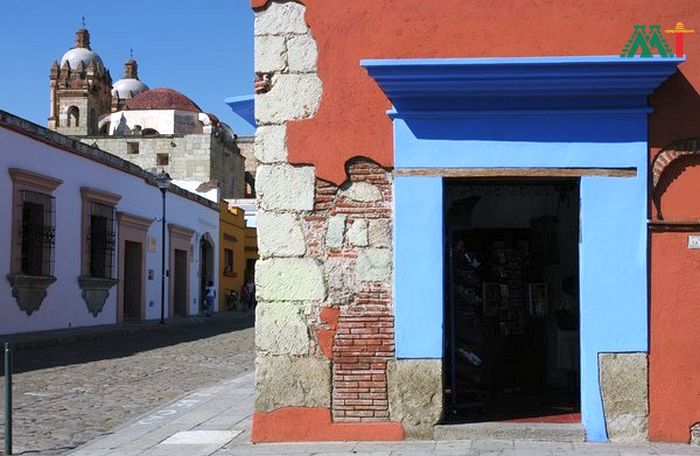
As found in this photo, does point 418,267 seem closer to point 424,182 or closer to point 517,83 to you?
point 424,182

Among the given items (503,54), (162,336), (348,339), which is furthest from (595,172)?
(162,336)

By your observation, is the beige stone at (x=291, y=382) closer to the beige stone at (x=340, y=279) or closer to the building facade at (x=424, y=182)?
the building facade at (x=424, y=182)

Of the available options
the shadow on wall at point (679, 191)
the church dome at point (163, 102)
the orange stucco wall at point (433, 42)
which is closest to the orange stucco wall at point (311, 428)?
the orange stucco wall at point (433, 42)

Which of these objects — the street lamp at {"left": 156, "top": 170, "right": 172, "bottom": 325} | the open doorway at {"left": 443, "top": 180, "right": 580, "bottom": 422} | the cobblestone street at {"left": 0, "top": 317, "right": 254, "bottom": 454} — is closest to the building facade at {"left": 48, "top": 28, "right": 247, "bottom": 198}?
the street lamp at {"left": 156, "top": 170, "right": 172, "bottom": 325}

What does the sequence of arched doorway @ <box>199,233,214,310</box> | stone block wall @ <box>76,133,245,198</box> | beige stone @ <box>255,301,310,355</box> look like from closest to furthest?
1. beige stone @ <box>255,301,310,355</box>
2. arched doorway @ <box>199,233,214,310</box>
3. stone block wall @ <box>76,133,245,198</box>

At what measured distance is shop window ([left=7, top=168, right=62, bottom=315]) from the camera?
19.5 meters

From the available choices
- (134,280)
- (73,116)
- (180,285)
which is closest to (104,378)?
(134,280)

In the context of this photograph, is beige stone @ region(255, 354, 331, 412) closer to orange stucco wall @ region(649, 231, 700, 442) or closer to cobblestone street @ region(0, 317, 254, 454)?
cobblestone street @ region(0, 317, 254, 454)

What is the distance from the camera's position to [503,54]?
7.42m

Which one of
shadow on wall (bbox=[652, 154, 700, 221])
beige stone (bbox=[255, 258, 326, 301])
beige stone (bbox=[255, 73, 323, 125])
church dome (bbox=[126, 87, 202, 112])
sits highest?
church dome (bbox=[126, 87, 202, 112])

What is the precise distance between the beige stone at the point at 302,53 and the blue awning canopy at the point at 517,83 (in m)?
0.72

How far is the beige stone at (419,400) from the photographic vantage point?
7.32m

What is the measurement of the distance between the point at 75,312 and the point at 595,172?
17.6 meters

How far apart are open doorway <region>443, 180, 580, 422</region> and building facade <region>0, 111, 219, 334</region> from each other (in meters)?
12.5
